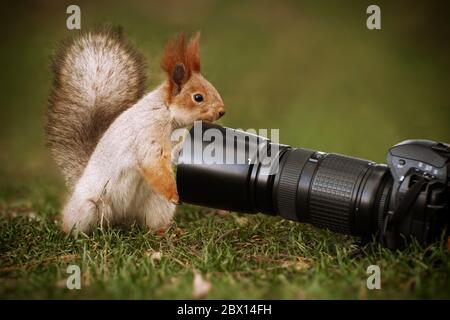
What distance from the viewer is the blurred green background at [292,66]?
5.49 metres

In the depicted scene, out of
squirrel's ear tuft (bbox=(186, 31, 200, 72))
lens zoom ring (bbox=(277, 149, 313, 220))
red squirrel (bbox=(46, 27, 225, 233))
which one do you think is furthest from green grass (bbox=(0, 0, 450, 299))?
squirrel's ear tuft (bbox=(186, 31, 200, 72))

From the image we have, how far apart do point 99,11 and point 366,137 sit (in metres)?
5.04

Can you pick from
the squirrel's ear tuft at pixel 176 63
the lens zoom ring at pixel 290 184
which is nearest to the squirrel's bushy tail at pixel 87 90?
the squirrel's ear tuft at pixel 176 63

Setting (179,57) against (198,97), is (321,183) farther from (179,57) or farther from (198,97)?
(179,57)

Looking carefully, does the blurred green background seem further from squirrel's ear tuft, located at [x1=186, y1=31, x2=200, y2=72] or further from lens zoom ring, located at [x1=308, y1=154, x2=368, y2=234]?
lens zoom ring, located at [x1=308, y1=154, x2=368, y2=234]

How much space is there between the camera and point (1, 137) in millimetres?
5914

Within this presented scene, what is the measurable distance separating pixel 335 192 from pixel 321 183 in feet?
0.23

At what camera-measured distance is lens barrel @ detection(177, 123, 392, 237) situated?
2.29 meters

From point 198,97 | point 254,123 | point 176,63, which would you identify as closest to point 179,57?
point 176,63

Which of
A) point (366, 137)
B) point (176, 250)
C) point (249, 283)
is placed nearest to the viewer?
point (249, 283)

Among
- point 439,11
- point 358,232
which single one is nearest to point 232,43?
point 439,11

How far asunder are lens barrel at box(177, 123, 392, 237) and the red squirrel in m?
0.17
